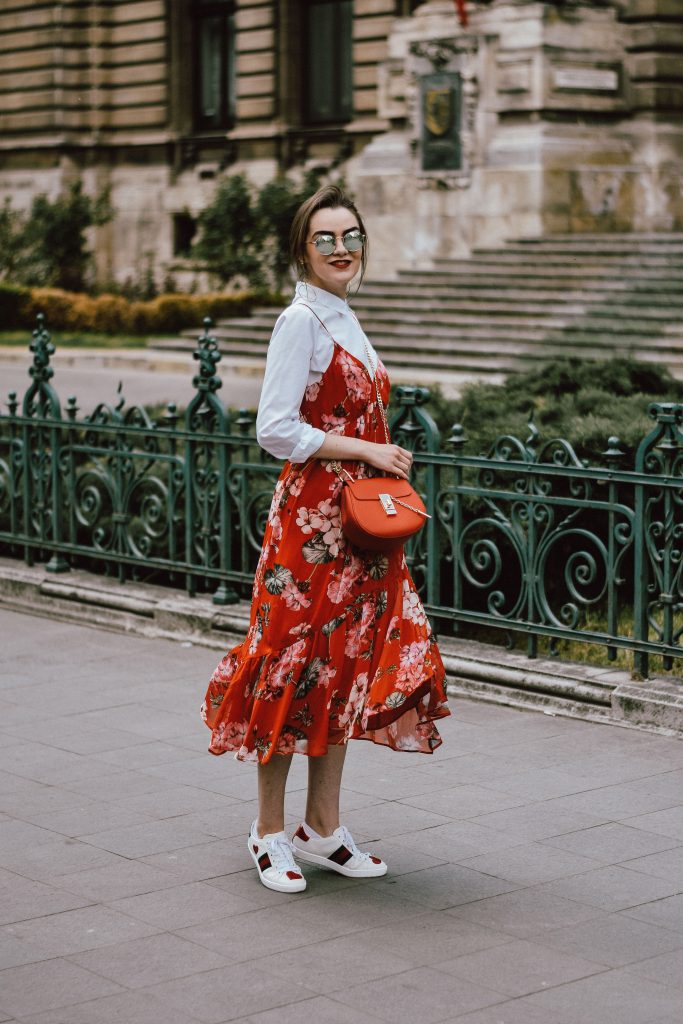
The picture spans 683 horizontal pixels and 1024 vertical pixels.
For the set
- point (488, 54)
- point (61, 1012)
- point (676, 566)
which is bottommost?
point (61, 1012)

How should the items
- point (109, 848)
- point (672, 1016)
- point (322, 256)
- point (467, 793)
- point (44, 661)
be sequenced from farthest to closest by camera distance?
1. point (44, 661)
2. point (467, 793)
3. point (109, 848)
4. point (322, 256)
5. point (672, 1016)

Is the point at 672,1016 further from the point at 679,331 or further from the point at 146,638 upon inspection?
the point at 679,331

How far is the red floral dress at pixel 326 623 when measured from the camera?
5.02m

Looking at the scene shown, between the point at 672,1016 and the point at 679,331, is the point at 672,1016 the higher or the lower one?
the lower one

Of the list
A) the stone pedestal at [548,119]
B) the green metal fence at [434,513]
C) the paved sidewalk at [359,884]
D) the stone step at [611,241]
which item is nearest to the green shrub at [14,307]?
the stone pedestal at [548,119]

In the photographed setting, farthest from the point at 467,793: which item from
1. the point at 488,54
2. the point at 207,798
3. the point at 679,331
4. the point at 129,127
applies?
the point at 129,127

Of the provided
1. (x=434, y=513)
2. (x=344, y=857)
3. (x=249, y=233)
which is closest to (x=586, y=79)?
(x=249, y=233)

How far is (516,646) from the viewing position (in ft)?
26.7

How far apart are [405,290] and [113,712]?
16.4 metres

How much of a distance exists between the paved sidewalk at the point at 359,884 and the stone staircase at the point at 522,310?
39.9 ft

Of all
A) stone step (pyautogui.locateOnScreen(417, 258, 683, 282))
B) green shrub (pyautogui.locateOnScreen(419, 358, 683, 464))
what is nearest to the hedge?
stone step (pyautogui.locateOnScreen(417, 258, 683, 282))

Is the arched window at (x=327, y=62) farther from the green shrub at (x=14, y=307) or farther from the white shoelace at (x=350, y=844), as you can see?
the white shoelace at (x=350, y=844)

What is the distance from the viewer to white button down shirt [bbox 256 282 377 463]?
16.2ft

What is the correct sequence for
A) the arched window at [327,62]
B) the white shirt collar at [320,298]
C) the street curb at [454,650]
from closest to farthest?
the white shirt collar at [320,298] < the street curb at [454,650] < the arched window at [327,62]
